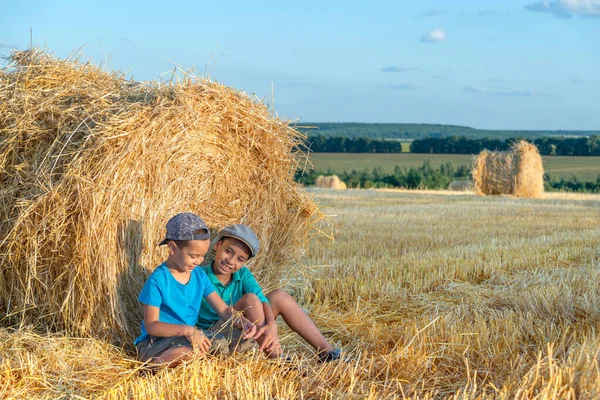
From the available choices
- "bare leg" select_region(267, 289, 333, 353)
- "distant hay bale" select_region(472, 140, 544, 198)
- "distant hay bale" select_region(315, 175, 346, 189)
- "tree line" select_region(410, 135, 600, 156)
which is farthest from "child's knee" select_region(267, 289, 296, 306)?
"tree line" select_region(410, 135, 600, 156)

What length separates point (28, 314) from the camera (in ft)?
16.2

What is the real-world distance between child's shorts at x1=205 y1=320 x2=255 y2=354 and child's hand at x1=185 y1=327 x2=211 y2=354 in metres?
0.11

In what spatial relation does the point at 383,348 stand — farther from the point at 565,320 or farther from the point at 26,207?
the point at 26,207

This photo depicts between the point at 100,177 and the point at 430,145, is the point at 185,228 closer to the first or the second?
the point at 100,177

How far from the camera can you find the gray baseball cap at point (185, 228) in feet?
14.2

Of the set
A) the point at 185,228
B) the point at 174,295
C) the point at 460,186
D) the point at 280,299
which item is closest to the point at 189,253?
the point at 185,228

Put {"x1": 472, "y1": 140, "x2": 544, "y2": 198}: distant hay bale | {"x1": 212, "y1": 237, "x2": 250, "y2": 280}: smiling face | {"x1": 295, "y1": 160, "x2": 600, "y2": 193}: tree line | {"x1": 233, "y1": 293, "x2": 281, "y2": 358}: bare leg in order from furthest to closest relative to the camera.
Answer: {"x1": 295, "y1": 160, "x2": 600, "y2": 193}: tree line
{"x1": 472, "y1": 140, "x2": 544, "y2": 198}: distant hay bale
{"x1": 212, "y1": 237, "x2": 250, "y2": 280}: smiling face
{"x1": 233, "y1": 293, "x2": 281, "y2": 358}: bare leg

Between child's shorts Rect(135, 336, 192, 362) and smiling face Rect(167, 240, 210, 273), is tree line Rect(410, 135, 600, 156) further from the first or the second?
child's shorts Rect(135, 336, 192, 362)

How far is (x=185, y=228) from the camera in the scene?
434cm

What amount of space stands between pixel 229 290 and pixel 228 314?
13.0 inches

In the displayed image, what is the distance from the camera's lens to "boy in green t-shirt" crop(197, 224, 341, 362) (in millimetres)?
4324

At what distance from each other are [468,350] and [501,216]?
8976 mm

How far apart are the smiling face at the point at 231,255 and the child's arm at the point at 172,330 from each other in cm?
62

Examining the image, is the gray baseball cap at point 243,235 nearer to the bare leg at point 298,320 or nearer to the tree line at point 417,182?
the bare leg at point 298,320
